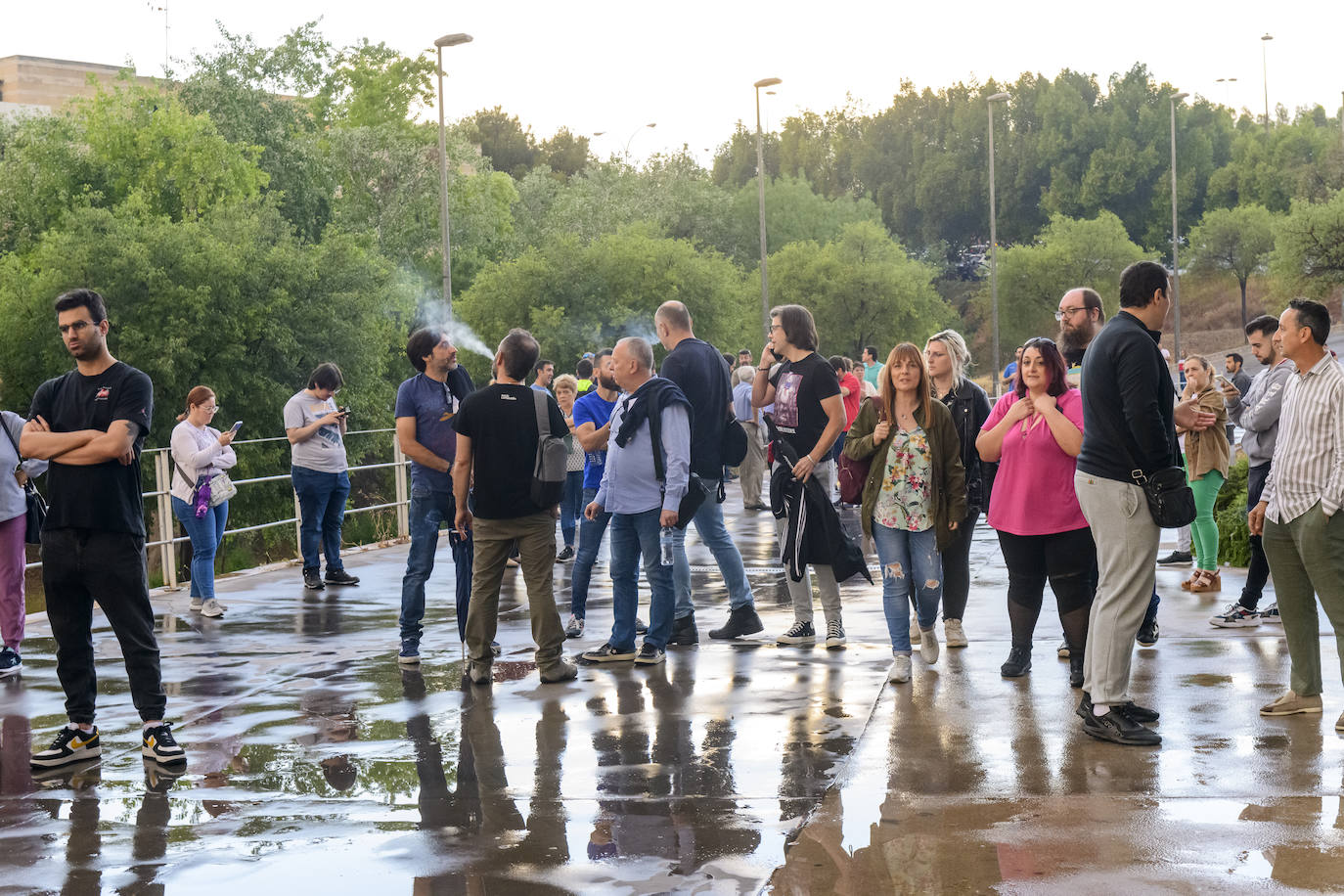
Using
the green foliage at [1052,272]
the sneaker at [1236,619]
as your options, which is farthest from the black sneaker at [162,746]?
the green foliage at [1052,272]

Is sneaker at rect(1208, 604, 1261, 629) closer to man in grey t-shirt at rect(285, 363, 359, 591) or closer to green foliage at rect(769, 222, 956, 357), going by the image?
man in grey t-shirt at rect(285, 363, 359, 591)

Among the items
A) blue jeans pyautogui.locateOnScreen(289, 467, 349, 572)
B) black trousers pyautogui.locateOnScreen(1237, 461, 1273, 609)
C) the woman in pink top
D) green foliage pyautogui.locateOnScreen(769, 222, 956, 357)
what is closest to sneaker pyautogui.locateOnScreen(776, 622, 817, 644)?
the woman in pink top

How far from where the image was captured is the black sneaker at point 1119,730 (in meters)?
5.81

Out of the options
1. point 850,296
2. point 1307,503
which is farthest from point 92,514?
point 850,296

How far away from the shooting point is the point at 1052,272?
70.1 meters

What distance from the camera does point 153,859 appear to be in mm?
4781

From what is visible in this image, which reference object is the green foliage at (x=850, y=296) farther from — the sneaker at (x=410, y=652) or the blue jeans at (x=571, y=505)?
the sneaker at (x=410, y=652)

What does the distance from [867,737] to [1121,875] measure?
191cm

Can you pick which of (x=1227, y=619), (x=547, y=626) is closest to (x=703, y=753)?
(x=547, y=626)

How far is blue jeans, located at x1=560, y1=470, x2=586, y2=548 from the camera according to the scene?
1262cm

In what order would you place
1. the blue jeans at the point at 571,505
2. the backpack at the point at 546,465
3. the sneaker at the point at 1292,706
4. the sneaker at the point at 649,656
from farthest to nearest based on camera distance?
the blue jeans at the point at 571,505 < the sneaker at the point at 649,656 < the backpack at the point at 546,465 < the sneaker at the point at 1292,706

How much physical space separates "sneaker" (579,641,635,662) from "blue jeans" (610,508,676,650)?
31mm

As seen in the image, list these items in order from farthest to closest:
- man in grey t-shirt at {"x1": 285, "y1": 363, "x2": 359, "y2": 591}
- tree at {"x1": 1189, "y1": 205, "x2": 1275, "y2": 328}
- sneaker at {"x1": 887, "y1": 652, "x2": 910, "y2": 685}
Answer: tree at {"x1": 1189, "y1": 205, "x2": 1275, "y2": 328}, man in grey t-shirt at {"x1": 285, "y1": 363, "x2": 359, "y2": 591}, sneaker at {"x1": 887, "y1": 652, "x2": 910, "y2": 685}

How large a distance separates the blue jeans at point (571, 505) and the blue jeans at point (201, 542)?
3.18 meters
